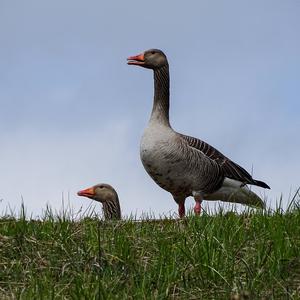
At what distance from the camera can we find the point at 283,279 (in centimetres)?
753

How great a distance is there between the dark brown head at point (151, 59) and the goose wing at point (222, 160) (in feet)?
6.23

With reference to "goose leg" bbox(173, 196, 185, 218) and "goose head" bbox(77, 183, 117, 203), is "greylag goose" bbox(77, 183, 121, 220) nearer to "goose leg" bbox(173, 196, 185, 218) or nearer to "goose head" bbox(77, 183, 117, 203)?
"goose head" bbox(77, 183, 117, 203)

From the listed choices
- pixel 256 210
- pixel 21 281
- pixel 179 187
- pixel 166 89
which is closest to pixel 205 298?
pixel 21 281

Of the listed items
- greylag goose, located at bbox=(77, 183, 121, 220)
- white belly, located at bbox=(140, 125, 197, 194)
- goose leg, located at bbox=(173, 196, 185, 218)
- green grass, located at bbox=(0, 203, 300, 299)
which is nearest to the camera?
green grass, located at bbox=(0, 203, 300, 299)

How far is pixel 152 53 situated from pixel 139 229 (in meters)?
8.13

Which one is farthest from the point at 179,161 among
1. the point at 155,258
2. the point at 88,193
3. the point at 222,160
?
the point at 155,258

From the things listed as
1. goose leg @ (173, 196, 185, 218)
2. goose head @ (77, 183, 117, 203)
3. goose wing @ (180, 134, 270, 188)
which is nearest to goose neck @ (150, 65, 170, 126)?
goose wing @ (180, 134, 270, 188)

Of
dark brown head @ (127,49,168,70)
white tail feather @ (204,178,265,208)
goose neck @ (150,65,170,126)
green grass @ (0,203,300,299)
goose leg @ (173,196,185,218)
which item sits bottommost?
green grass @ (0,203,300,299)

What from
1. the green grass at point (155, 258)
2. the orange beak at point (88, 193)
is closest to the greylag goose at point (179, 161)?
the orange beak at point (88, 193)

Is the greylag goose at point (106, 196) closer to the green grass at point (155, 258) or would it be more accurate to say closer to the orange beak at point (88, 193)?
the orange beak at point (88, 193)

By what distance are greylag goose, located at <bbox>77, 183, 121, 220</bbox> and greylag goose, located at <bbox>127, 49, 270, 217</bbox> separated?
3.50ft

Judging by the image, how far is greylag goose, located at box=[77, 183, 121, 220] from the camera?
50.7 feet

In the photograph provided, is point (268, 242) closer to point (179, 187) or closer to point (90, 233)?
point (90, 233)

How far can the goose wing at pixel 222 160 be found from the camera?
15.9 m
